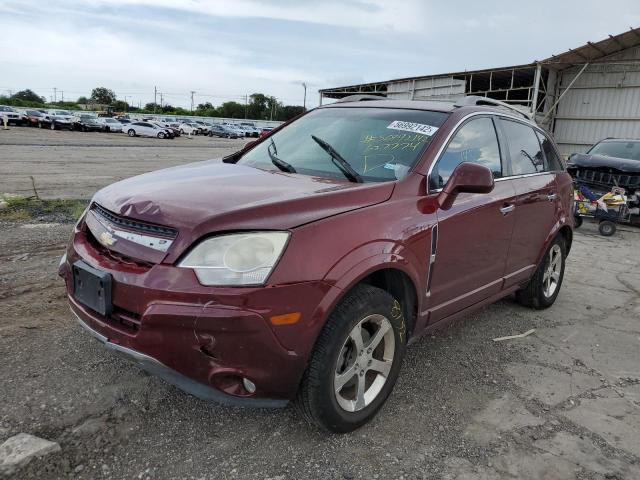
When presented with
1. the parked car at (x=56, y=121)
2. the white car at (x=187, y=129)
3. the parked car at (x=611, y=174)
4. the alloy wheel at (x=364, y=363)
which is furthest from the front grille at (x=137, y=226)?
the white car at (x=187, y=129)

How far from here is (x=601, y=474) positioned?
8.20ft

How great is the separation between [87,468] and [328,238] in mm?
1522

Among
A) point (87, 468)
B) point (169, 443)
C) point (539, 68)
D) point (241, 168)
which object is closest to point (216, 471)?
point (169, 443)

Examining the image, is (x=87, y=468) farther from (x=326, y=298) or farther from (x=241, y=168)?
(x=241, y=168)

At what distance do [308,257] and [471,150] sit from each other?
177 centimetres

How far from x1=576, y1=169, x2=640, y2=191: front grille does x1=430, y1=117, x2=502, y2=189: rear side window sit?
24.6 ft

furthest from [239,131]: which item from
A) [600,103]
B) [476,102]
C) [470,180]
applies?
[470,180]

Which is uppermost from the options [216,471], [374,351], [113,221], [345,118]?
[345,118]

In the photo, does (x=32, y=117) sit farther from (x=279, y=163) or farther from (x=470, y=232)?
(x=470, y=232)

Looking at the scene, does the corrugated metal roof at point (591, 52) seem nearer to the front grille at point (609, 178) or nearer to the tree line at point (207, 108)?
the front grille at point (609, 178)

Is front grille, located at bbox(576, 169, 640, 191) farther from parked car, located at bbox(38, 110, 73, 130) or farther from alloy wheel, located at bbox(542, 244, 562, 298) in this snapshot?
parked car, located at bbox(38, 110, 73, 130)

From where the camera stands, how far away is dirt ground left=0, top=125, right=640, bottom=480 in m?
2.45

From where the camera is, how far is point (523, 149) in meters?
4.19

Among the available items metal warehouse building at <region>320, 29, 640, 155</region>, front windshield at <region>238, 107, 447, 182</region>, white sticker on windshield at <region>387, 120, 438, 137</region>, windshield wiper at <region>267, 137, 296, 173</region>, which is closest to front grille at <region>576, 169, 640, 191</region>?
front windshield at <region>238, 107, 447, 182</region>
